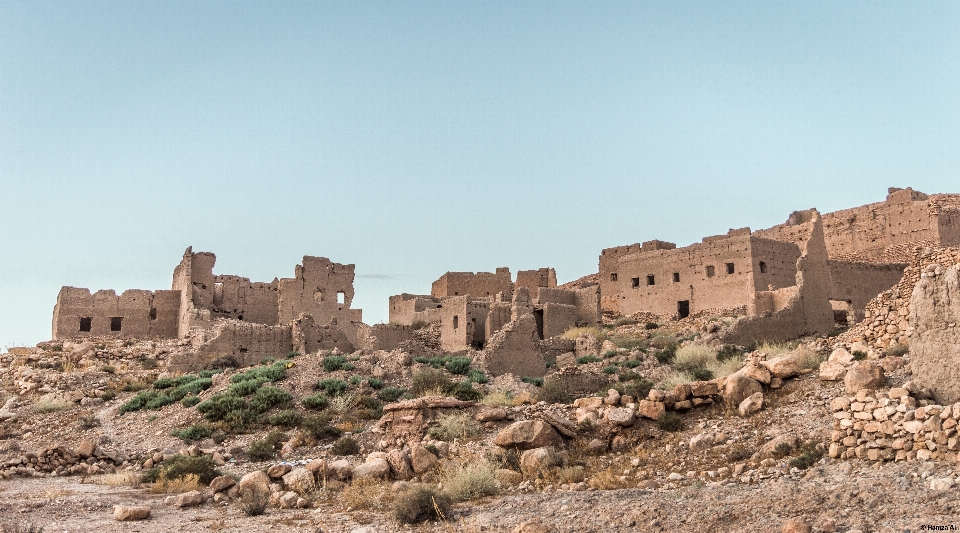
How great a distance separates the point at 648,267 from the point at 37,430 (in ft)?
76.4

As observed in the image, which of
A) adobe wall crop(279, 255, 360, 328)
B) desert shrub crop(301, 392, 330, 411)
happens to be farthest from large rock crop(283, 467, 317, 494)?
adobe wall crop(279, 255, 360, 328)

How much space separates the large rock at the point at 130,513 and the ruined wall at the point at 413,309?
22373mm

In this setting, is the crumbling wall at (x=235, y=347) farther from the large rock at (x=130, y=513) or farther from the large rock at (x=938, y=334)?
the large rock at (x=938, y=334)

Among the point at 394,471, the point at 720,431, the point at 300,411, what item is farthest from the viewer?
the point at 300,411

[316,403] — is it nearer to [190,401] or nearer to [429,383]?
[429,383]

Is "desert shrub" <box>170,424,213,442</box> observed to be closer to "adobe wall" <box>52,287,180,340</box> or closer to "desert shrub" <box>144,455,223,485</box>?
"desert shrub" <box>144,455,223,485</box>

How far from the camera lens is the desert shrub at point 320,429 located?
48.8ft

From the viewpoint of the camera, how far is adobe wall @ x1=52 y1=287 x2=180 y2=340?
31188 mm

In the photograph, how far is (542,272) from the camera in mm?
44125

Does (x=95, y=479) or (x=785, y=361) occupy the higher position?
(x=785, y=361)

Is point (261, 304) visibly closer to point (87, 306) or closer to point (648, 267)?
point (87, 306)

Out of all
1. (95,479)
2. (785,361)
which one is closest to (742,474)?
(785,361)

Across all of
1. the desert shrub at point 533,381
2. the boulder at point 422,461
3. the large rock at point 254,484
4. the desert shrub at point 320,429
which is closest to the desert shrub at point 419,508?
the boulder at point 422,461

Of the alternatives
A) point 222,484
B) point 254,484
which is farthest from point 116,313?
point 254,484
